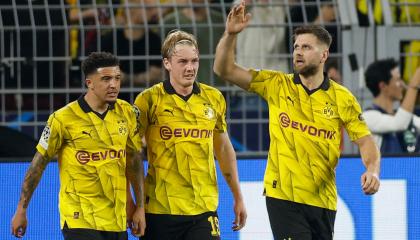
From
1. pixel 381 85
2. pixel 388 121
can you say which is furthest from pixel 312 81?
pixel 381 85

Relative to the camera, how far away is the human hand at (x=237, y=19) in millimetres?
8797

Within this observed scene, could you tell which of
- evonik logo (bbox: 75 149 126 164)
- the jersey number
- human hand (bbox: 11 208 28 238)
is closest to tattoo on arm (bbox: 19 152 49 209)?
human hand (bbox: 11 208 28 238)

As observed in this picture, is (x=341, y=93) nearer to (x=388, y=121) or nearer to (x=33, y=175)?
(x=33, y=175)

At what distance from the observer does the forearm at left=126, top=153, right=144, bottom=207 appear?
9.36 metres

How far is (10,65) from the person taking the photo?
12.1 meters

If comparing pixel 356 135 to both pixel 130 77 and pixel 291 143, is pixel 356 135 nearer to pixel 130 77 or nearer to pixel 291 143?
pixel 291 143

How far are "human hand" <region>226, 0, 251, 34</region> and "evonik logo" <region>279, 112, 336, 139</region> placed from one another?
0.83 meters

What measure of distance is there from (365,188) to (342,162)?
2159 millimetres

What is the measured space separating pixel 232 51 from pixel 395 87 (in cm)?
307

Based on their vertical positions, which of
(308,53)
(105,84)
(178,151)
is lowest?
(178,151)

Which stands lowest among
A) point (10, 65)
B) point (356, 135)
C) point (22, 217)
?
point (22, 217)

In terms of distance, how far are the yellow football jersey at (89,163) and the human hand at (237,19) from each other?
1061 millimetres

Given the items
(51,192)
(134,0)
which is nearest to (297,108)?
(51,192)

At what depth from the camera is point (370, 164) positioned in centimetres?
925
